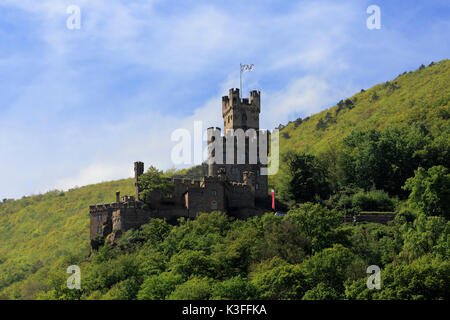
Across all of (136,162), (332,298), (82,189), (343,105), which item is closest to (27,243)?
(82,189)

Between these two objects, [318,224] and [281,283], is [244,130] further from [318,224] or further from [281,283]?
[281,283]

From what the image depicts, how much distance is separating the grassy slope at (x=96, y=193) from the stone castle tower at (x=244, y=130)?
16.0 m

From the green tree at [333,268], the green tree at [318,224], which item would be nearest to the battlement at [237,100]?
the green tree at [318,224]

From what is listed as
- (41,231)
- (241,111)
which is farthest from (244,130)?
(41,231)

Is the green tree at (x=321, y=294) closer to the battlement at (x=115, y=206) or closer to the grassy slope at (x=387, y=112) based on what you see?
the battlement at (x=115, y=206)

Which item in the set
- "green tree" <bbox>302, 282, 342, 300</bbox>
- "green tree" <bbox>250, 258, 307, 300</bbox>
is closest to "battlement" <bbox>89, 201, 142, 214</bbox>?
"green tree" <bbox>250, 258, 307, 300</bbox>

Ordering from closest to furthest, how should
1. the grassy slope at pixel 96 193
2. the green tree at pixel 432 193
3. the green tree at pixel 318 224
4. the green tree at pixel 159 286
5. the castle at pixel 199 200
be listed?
1. the green tree at pixel 159 286
2. the green tree at pixel 318 224
3. the green tree at pixel 432 193
4. the castle at pixel 199 200
5. the grassy slope at pixel 96 193

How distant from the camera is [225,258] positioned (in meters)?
65.2

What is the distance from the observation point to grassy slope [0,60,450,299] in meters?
110

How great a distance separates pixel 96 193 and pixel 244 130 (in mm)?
67493

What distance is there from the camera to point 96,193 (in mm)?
149875

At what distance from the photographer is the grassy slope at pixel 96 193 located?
109938 mm

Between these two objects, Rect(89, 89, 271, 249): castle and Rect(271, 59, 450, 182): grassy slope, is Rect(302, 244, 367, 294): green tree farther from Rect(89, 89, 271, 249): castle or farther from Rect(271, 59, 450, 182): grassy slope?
Rect(271, 59, 450, 182): grassy slope
